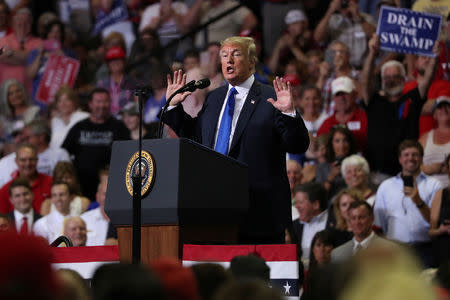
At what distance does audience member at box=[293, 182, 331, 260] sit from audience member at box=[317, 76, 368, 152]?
1063 millimetres

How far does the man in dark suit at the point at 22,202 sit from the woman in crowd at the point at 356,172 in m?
2.83

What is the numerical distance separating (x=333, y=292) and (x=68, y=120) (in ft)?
26.7

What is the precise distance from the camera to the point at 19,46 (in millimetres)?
11469

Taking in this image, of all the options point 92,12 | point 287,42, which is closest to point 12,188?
point 287,42

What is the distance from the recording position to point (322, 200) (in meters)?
7.52

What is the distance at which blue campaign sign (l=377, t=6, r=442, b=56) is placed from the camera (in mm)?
8156

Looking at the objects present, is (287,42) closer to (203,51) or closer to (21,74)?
(203,51)

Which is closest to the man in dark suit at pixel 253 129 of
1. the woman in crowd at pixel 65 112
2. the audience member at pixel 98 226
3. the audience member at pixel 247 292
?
the audience member at pixel 247 292

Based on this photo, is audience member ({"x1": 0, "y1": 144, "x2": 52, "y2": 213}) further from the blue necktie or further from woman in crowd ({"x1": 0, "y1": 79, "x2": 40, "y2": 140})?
the blue necktie

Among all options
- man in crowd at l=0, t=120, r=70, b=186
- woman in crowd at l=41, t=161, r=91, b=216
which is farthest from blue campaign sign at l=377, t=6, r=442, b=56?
man in crowd at l=0, t=120, r=70, b=186

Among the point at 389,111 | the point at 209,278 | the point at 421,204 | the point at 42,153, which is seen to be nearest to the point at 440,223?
the point at 421,204

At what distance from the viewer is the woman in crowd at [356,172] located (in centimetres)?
751

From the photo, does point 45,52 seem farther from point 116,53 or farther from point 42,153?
point 42,153

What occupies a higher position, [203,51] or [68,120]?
[203,51]
